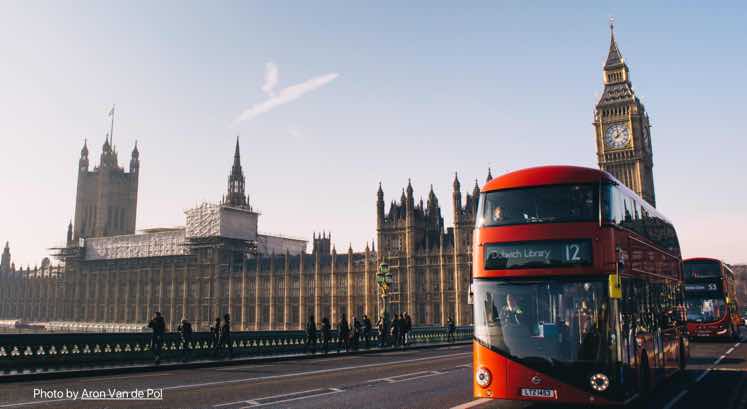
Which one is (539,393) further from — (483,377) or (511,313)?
(511,313)

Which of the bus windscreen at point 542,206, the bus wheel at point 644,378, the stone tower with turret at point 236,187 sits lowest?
the bus wheel at point 644,378

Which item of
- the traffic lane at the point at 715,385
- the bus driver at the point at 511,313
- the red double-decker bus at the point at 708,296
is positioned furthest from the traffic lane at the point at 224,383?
the red double-decker bus at the point at 708,296

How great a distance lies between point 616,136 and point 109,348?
93.6m

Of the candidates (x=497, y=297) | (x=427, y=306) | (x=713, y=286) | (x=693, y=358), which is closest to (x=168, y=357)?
(x=497, y=297)

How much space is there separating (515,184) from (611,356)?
3.50m

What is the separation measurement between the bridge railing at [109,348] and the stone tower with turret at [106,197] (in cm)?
14251

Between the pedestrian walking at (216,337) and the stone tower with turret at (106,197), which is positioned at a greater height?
the stone tower with turret at (106,197)

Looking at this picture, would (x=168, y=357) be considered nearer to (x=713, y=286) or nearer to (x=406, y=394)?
(x=406, y=394)

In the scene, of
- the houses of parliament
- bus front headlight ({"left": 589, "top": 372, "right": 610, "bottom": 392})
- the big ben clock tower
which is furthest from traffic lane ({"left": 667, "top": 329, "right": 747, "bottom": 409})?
the big ben clock tower

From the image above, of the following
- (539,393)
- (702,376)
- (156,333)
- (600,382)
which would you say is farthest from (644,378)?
(156,333)

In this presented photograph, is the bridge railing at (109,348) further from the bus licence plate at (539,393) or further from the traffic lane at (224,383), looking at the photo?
the bus licence plate at (539,393)

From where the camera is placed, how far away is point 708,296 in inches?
1121

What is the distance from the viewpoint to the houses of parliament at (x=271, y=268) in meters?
77.6

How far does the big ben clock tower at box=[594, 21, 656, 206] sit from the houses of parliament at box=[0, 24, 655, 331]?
0.17m
